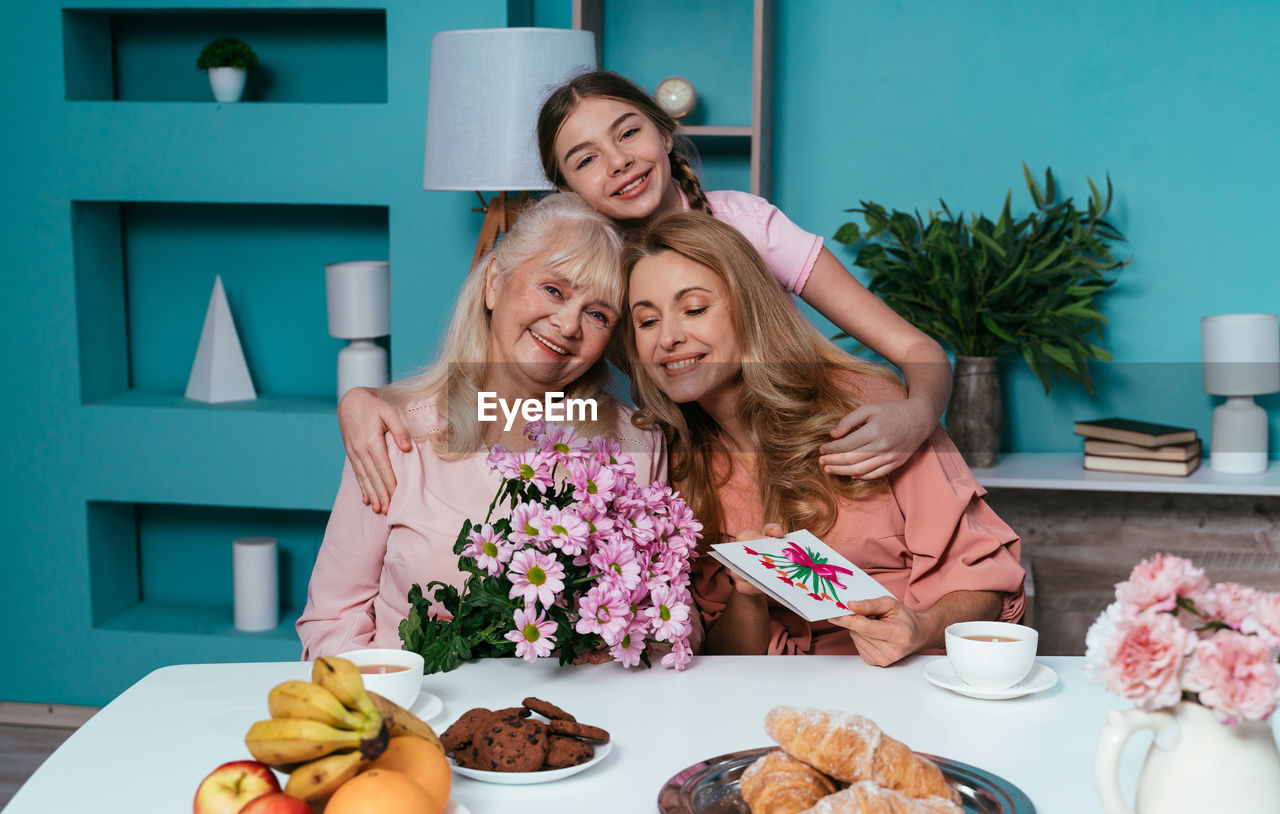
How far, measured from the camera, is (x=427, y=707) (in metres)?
1.15

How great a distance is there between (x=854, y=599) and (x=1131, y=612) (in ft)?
1.85

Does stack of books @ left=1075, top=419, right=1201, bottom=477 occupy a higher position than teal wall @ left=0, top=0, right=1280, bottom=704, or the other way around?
teal wall @ left=0, top=0, right=1280, bottom=704

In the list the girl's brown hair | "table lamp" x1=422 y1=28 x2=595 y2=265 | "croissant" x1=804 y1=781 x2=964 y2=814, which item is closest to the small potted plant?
"table lamp" x1=422 y1=28 x2=595 y2=265

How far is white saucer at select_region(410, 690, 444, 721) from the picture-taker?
44.9 inches

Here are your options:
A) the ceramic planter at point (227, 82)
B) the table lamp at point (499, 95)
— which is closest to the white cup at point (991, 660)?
the table lamp at point (499, 95)

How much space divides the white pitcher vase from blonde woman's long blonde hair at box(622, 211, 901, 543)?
896 millimetres

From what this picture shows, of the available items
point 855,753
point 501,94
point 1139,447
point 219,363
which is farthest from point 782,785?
point 219,363

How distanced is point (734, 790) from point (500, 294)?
0.98m

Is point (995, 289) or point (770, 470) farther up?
point (995, 289)

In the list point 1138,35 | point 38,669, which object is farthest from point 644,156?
point 38,669

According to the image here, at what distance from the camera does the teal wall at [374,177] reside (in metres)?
2.91

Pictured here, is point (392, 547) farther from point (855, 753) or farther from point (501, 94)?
point (501, 94)

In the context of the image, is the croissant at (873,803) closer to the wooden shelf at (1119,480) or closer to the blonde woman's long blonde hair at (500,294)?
the blonde woman's long blonde hair at (500,294)

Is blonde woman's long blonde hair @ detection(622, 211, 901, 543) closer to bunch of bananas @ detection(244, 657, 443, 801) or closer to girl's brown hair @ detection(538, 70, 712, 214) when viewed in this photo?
girl's brown hair @ detection(538, 70, 712, 214)
